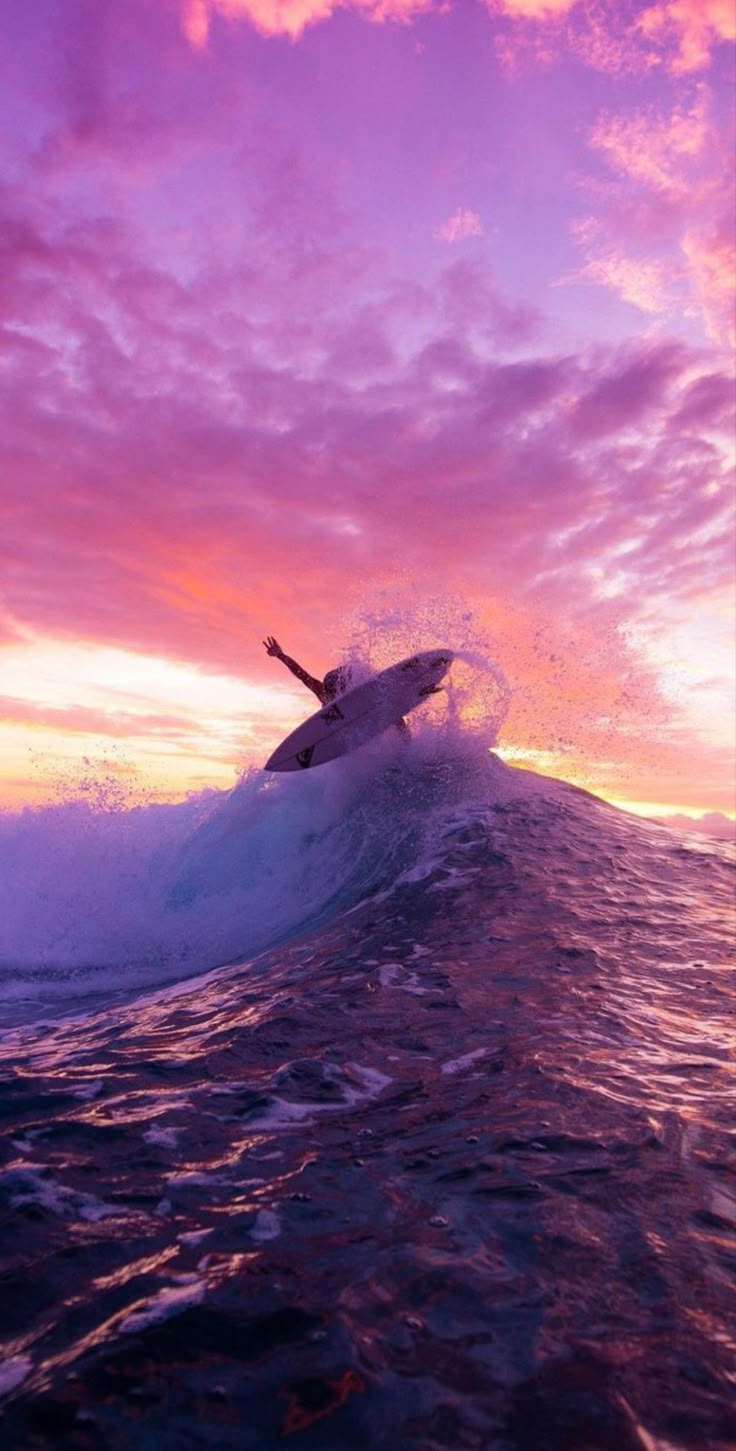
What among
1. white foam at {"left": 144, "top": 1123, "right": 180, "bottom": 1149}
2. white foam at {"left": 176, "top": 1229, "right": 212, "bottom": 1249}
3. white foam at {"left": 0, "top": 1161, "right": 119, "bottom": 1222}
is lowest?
white foam at {"left": 0, "top": 1161, "right": 119, "bottom": 1222}

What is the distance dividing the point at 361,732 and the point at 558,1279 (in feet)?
48.1

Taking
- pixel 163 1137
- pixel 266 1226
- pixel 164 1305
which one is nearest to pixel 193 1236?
pixel 266 1226

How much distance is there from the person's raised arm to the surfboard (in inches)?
59.4

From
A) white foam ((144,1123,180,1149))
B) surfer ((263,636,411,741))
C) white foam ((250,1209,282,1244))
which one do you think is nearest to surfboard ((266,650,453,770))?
surfer ((263,636,411,741))

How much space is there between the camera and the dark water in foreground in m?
2.70

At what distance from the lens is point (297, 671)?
725 inches

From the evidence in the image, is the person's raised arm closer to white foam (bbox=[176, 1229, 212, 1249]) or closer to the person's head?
the person's head

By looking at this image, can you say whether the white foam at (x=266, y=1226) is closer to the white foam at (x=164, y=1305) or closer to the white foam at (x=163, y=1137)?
the white foam at (x=164, y=1305)

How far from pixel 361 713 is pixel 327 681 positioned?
5.65 feet

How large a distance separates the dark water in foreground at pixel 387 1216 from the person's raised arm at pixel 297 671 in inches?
421

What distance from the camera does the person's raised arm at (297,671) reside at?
59.5ft

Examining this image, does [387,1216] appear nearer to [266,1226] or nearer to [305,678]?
[266,1226]

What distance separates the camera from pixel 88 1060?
7.02m

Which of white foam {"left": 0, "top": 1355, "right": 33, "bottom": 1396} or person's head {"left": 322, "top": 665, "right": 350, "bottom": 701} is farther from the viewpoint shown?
person's head {"left": 322, "top": 665, "right": 350, "bottom": 701}
